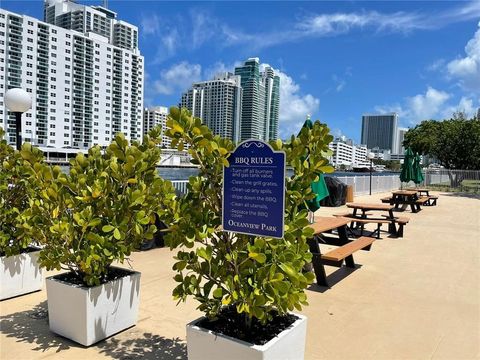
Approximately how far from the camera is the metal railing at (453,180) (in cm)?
2853

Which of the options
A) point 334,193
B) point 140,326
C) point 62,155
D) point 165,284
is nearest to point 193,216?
point 140,326

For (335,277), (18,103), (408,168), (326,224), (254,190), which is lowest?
(335,277)

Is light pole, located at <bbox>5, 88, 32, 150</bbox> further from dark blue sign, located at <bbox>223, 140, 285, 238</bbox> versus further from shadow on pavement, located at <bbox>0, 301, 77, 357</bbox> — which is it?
dark blue sign, located at <bbox>223, 140, 285, 238</bbox>

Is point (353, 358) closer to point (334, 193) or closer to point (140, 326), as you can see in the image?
point (140, 326)

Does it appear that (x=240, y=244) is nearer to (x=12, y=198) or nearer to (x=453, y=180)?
(x=12, y=198)

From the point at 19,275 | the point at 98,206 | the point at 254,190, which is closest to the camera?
the point at 254,190

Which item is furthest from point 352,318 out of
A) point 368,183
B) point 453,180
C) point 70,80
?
point 70,80

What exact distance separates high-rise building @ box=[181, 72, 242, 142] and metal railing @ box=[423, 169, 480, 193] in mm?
16158

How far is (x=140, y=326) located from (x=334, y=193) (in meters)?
12.6

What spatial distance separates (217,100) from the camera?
27.7 meters

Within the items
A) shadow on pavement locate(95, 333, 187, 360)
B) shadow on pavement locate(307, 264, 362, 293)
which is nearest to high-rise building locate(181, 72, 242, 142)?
shadow on pavement locate(307, 264, 362, 293)

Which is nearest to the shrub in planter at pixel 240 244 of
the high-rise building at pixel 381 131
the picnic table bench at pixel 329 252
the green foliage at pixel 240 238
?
the green foliage at pixel 240 238

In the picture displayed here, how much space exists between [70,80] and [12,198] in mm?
120942

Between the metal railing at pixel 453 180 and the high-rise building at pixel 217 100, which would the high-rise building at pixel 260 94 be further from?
the metal railing at pixel 453 180
